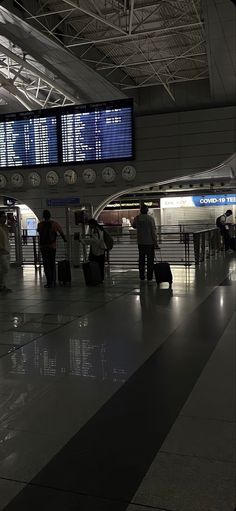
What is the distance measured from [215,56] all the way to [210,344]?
12.8 meters

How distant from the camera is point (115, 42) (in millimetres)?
21719

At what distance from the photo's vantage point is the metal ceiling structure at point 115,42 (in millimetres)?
17109

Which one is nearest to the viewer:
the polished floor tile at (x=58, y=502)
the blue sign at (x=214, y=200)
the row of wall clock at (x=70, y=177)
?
the polished floor tile at (x=58, y=502)

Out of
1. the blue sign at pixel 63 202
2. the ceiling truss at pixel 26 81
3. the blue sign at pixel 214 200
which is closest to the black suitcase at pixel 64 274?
the blue sign at pixel 63 202

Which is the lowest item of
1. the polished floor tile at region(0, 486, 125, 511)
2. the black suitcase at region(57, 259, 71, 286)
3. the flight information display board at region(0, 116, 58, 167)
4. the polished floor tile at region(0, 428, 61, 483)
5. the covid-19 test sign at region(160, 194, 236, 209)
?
the polished floor tile at region(0, 428, 61, 483)

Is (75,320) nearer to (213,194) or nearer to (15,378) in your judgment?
(15,378)

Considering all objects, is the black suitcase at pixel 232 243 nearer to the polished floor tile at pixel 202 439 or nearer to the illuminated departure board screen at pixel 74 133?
the illuminated departure board screen at pixel 74 133

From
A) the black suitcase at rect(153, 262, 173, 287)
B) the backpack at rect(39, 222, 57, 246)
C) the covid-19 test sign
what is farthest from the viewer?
the covid-19 test sign

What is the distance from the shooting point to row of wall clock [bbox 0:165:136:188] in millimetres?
17875

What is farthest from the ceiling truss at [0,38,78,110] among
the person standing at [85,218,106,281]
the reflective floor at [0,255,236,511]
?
the reflective floor at [0,255,236,511]

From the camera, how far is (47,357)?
15.5 feet

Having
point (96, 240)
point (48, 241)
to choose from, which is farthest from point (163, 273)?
point (48, 241)

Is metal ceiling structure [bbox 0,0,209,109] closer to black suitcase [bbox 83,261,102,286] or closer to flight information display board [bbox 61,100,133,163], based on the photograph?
flight information display board [bbox 61,100,133,163]

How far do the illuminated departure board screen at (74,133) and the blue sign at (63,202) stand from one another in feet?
5.99
